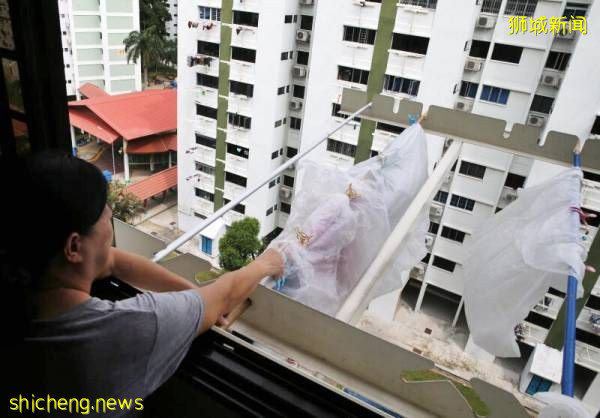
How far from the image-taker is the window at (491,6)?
5527 millimetres

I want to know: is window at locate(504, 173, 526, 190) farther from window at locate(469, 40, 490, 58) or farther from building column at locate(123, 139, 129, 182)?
building column at locate(123, 139, 129, 182)

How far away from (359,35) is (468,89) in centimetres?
171

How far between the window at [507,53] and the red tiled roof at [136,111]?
631 cm

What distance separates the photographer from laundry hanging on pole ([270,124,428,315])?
1.16 meters

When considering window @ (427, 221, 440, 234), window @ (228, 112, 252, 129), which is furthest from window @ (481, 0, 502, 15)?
window @ (228, 112, 252, 129)

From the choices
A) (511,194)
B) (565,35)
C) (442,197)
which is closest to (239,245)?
(442,197)

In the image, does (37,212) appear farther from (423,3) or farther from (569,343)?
(423,3)

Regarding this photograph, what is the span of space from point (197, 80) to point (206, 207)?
2.25 metres

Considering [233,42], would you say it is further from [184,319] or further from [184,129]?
[184,319]

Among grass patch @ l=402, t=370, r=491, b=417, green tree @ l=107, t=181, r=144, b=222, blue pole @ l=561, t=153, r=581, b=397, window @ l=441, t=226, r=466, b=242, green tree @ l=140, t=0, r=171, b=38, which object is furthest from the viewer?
green tree @ l=140, t=0, r=171, b=38

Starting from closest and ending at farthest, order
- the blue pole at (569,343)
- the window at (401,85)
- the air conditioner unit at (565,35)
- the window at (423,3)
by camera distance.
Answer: the blue pole at (569,343), the air conditioner unit at (565,35), the window at (423,3), the window at (401,85)

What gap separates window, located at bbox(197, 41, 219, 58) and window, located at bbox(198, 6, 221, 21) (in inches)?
14.7

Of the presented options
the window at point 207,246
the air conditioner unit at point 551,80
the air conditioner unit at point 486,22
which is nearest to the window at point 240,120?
the window at point 207,246

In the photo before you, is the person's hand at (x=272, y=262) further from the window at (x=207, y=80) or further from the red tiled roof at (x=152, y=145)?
the red tiled roof at (x=152, y=145)
